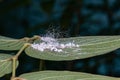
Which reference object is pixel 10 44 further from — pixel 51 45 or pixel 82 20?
pixel 82 20

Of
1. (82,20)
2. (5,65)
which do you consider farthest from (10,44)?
(82,20)

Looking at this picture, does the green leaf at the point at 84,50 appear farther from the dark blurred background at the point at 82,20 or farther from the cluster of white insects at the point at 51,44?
the dark blurred background at the point at 82,20

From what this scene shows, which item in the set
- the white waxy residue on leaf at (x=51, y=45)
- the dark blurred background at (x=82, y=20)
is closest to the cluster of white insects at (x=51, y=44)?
the white waxy residue on leaf at (x=51, y=45)

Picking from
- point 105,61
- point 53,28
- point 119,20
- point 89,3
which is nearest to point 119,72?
point 105,61

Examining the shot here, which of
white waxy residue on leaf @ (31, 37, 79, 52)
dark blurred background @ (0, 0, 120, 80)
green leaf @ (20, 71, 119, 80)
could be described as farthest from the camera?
dark blurred background @ (0, 0, 120, 80)

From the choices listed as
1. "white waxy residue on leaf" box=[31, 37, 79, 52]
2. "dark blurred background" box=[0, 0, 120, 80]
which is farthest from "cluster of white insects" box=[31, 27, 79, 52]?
"dark blurred background" box=[0, 0, 120, 80]

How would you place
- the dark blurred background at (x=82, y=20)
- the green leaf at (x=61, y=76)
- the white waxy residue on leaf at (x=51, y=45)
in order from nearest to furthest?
the green leaf at (x=61, y=76) < the white waxy residue on leaf at (x=51, y=45) < the dark blurred background at (x=82, y=20)

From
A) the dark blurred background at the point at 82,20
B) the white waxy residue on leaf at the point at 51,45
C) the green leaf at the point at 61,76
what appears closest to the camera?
the green leaf at the point at 61,76

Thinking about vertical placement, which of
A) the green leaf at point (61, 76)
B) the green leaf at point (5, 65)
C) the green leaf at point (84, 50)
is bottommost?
the green leaf at point (61, 76)

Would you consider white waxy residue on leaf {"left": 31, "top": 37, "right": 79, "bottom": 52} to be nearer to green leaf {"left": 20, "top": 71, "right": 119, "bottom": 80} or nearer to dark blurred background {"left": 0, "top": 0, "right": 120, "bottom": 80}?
green leaf {"left": 20, "top": 71, "right": 119, "bottom": 80}
